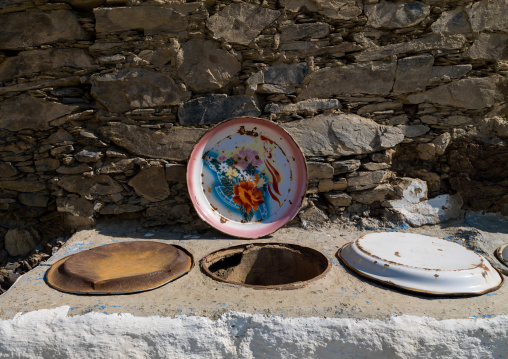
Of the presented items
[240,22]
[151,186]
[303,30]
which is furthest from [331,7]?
[151,186]

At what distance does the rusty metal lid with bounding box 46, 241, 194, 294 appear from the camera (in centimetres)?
164

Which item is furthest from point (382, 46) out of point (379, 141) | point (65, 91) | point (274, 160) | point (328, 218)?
point (65, 91)

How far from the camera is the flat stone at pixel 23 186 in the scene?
2.51 meters

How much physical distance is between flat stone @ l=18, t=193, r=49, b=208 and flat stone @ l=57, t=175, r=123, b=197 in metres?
0.18

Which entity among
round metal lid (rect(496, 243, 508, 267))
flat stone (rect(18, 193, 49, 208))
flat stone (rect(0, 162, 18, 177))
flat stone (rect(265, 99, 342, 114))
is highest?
flat stone (rect(265, 99, 342, 114))

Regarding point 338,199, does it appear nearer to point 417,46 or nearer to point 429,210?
point 429,210

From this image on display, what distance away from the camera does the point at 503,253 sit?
205 centimetres

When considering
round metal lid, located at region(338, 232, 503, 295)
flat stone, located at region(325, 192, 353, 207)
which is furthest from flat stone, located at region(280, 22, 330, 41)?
round metal lid, located at region(338, 232, 503, 295)

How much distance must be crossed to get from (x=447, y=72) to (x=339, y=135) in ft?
2.91

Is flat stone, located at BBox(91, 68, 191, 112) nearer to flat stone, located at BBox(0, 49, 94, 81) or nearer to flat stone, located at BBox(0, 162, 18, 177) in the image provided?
flat stone, located at BBox(0, 49, 94, 81)

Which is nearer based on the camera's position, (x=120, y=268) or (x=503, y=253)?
(x=120, y=268)

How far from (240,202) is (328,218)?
0.67m

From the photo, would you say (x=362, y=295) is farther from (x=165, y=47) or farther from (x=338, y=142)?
(x=165, y=47)

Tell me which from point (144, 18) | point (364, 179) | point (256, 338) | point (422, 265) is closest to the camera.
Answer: point (256, 338)
